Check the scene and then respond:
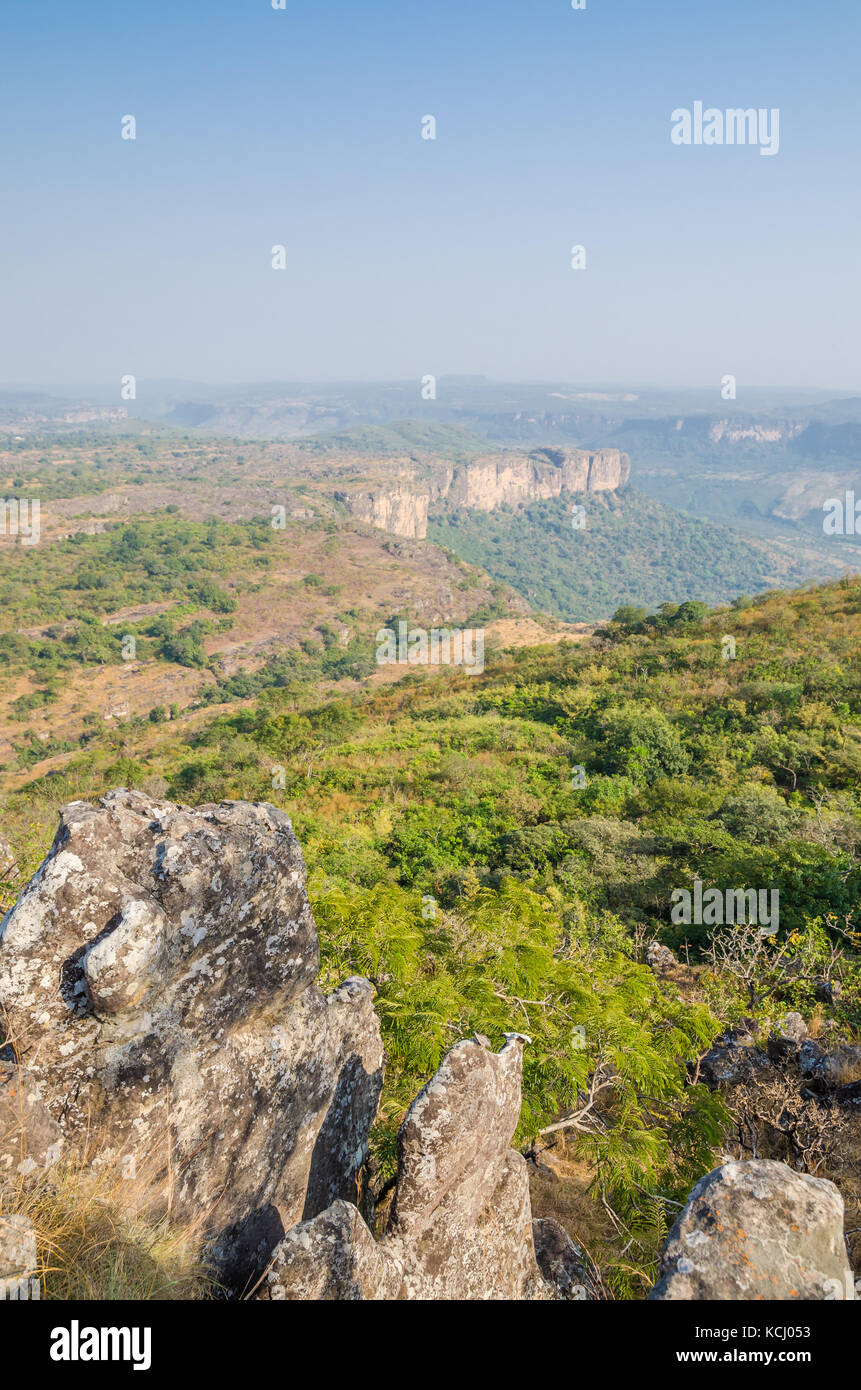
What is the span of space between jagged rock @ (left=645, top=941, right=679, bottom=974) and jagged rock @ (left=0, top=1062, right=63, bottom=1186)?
824cm

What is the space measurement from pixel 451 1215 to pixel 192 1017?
161cm

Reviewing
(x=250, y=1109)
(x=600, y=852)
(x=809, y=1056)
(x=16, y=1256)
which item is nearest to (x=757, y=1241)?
(x=250, y=1109)

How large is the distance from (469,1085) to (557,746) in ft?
57.0

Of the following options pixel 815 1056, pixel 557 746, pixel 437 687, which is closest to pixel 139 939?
pixel 815 1056

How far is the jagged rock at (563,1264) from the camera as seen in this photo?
3.59 m

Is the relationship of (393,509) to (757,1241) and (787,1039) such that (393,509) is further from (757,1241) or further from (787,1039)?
(757,1241)

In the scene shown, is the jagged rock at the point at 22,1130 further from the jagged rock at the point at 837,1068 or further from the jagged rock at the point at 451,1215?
the jagged rock at the point at 837,1068

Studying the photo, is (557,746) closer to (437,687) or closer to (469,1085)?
(437,687)

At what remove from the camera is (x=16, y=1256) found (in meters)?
2.36

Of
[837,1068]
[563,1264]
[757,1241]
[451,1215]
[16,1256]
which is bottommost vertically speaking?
[837,1068]

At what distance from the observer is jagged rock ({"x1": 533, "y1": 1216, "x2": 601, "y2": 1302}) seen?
3.59 metres

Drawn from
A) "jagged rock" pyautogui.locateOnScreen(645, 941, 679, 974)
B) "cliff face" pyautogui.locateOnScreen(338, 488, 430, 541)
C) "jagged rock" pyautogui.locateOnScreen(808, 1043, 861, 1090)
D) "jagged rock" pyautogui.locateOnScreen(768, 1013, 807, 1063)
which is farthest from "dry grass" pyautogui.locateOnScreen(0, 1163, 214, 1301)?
"cliff face" pyautogui.locateOnScreen(338, 488, 430, 541)

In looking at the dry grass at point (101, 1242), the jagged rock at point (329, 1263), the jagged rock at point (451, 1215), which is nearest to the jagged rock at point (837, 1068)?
the jagged rock at point (451, 1215)

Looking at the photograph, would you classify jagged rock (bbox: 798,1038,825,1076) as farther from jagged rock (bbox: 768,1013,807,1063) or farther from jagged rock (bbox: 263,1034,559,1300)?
jagged rock (bbox: 263,1034,559,1300)
